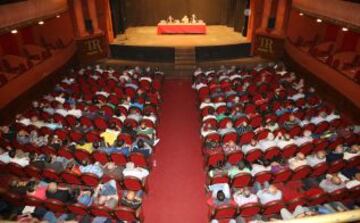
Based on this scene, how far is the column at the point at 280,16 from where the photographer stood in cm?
1340

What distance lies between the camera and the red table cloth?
1659 centimetres

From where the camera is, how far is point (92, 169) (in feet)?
20.5

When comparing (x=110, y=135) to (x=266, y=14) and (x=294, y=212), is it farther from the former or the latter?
(x=266, y=14)

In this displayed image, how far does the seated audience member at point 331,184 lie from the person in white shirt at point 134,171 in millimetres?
3731

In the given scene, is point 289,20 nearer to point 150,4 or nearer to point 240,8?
point 240,8

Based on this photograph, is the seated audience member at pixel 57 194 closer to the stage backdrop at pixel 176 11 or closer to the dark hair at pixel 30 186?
the dark hair at pixel 30 186

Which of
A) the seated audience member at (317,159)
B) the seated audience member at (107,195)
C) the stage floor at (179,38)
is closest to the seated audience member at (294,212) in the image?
the seated audience member at (317,159)

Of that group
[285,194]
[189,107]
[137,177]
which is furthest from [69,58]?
[285,194]

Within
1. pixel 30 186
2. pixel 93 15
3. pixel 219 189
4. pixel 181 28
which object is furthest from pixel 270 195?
pixel 181 28

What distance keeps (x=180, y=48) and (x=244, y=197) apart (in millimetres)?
10210

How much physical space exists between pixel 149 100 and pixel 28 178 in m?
4.38

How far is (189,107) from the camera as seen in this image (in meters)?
10.3

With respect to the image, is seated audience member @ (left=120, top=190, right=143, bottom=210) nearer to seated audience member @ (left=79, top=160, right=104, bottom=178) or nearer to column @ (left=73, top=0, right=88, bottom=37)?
seated audience member @ (left=79, top=160, right=104, bottom=178)

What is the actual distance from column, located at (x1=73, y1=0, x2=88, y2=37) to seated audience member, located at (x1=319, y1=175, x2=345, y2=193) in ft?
40.8
